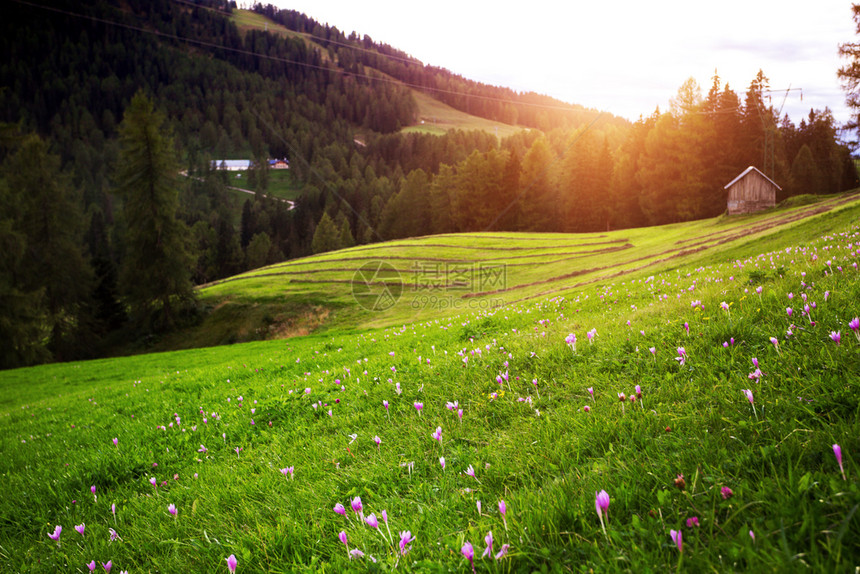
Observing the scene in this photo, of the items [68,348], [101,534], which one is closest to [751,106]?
[101,534]

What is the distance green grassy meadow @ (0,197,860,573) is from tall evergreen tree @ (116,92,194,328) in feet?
167

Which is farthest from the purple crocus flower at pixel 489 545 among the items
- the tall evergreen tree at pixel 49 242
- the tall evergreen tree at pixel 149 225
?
the tall evergreen tree at pixel 49 242

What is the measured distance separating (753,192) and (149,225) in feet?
267

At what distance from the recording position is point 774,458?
2.13 metres

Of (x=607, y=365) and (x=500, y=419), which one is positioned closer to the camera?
(x=500, y=419)

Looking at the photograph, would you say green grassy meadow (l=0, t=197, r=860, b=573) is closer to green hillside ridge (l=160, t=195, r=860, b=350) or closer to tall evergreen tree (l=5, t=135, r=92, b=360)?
green hillside ridge (l=160, t=195, r=860, b=350)

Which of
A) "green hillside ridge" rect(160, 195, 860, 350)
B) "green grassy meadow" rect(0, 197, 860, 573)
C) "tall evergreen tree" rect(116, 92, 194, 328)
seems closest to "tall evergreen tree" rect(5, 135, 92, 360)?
"tall evergreen tree" rect(116, 92, 194, 328)

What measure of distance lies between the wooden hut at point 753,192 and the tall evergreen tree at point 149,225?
7602 centimetres

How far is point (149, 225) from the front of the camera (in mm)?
50500

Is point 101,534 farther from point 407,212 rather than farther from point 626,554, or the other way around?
point 407,212

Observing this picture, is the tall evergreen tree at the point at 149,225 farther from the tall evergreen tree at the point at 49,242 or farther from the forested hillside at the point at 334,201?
the tall evergreen tree at the point at 49,242

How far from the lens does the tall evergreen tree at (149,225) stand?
49812 millimetres

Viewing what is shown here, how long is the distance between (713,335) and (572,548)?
130 inches

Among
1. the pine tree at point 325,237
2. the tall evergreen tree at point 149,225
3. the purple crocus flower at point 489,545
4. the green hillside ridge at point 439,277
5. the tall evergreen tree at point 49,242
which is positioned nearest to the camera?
the purple crocus flower at point 489,545
